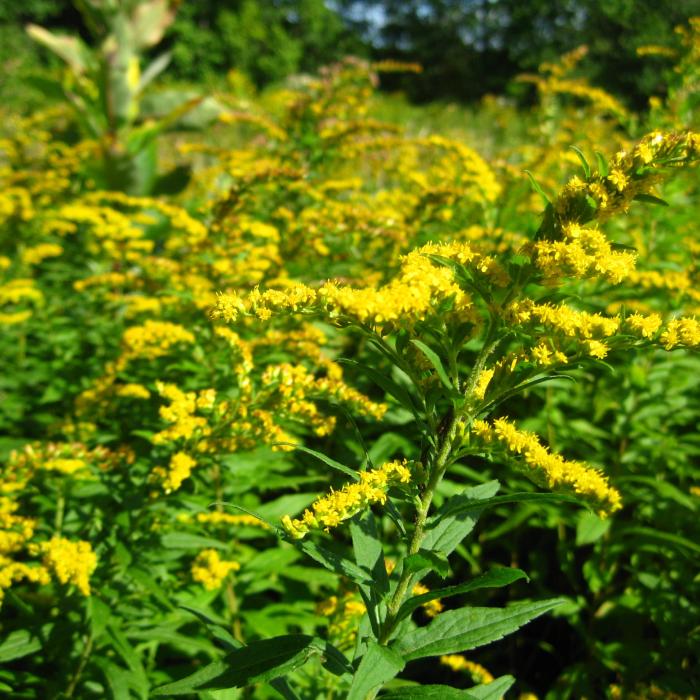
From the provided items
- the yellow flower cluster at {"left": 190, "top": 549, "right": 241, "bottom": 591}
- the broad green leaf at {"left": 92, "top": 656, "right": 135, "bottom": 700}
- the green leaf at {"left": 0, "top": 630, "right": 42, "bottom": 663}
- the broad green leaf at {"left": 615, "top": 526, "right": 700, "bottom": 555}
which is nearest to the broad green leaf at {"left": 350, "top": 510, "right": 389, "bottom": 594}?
the yellow flower cluster at {"left": 190, "top": 549, "right": 241, "bottom": 591}

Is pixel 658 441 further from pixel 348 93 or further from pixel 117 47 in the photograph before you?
pixel 117 47

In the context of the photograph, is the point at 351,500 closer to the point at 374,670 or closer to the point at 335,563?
the point at 335,563

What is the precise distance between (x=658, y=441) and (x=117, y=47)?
623cm

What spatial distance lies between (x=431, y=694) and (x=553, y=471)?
0.47 m

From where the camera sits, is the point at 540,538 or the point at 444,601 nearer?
the point at 444,601

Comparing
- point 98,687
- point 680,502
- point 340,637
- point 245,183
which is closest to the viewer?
point 340,637

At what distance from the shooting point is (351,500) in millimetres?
1170

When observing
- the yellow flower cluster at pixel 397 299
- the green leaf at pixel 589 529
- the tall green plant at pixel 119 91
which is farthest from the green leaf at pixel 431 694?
the tall green plant at pixel 119 91

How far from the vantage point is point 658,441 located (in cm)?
263

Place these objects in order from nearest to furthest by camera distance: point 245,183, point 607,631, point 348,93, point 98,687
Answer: point 98,687
point 607,631
point 245,183
point 348,93

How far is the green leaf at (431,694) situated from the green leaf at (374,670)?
0.11 metres

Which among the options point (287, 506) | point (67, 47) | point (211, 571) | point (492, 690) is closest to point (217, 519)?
point (211, 571)

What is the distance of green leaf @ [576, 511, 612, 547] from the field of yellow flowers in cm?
1

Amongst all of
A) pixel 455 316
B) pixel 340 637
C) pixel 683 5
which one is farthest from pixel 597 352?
pixel 683 5
